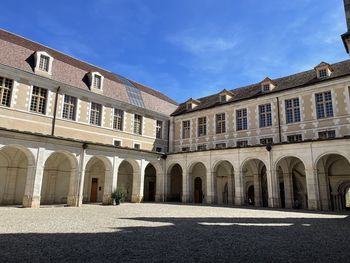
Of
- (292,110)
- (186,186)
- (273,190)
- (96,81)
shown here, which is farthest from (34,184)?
(292,110)

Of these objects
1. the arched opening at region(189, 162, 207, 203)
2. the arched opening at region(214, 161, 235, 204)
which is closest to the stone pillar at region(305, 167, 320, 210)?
the arched opening at region(214, 161, 235, 204)

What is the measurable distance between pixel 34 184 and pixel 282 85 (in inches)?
803

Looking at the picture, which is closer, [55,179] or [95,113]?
[55,179]

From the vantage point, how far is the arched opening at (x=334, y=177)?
64.0 feet

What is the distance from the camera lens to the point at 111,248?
231 inches

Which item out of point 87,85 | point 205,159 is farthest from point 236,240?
point 87,85

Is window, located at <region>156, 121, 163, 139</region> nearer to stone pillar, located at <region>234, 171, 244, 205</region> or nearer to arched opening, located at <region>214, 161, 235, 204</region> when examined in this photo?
arched opening, located at <region>214, 161, 235, 204</region>

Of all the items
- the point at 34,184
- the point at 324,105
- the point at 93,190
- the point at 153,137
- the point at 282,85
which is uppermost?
Answer: the point at 282,85

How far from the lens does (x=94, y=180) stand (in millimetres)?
24031

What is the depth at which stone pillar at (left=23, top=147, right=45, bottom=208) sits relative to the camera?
16.1m

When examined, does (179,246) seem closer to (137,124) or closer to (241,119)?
(241,119)

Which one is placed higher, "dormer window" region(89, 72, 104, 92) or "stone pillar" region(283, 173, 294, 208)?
"dormer window" region(89, 72, 104, 92)

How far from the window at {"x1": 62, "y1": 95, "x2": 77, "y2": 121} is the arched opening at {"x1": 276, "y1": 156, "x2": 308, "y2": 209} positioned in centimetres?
1646

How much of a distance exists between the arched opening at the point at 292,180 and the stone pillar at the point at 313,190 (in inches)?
97.2
